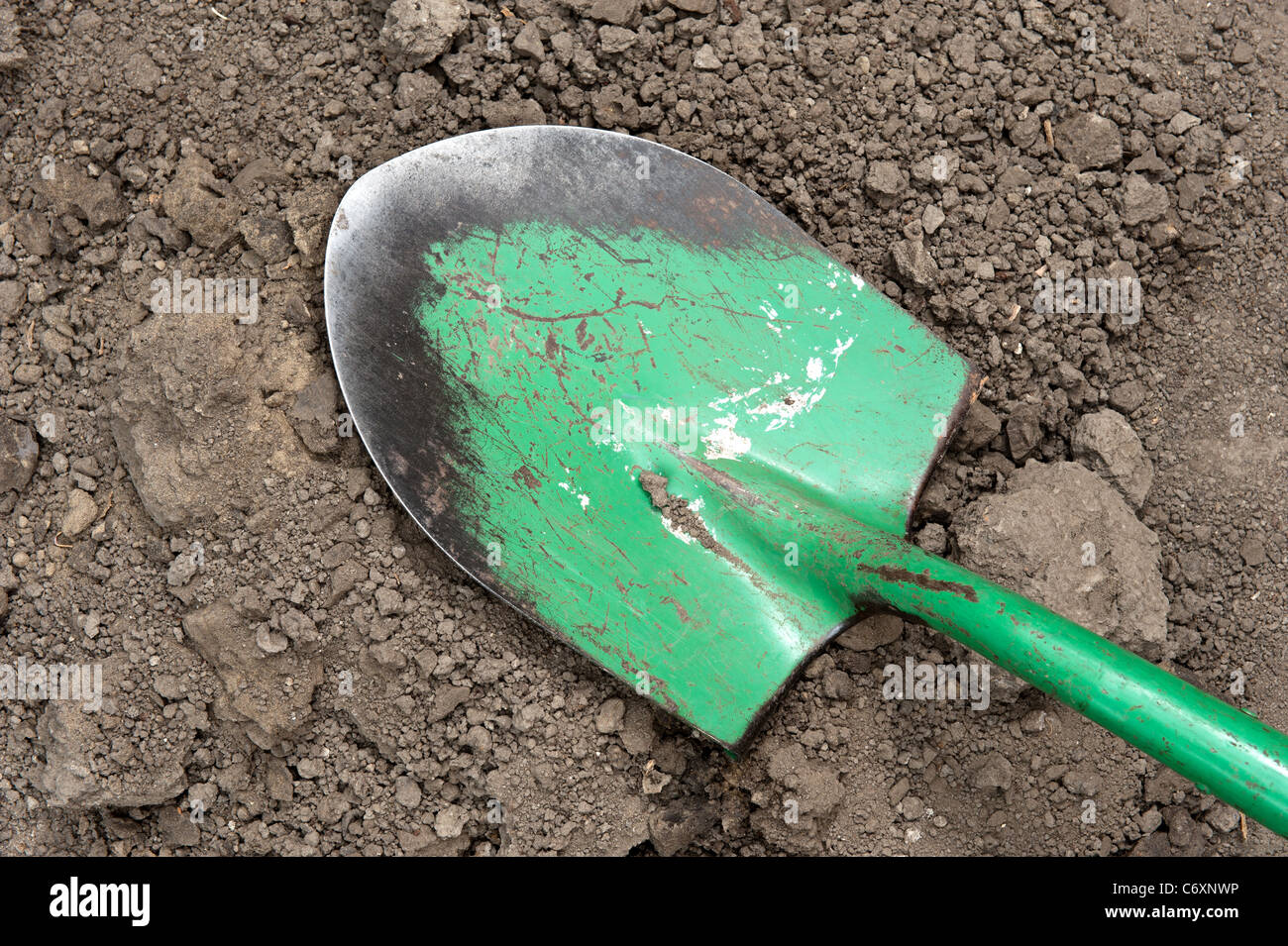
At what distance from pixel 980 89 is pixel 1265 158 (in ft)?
2.12

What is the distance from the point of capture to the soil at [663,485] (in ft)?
6.93

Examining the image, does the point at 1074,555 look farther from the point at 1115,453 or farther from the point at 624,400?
the point at 624,400

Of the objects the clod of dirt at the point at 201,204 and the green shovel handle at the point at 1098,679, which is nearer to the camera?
the green shovel handle at the point at 1098,679

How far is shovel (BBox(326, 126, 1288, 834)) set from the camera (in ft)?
6.70

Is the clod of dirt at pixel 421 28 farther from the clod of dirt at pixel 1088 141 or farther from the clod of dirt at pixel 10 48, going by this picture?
the clod of dirt at pixel 1088 141

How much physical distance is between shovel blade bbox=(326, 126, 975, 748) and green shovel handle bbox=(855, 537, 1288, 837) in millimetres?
221

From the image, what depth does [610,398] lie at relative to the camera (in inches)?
81.6
